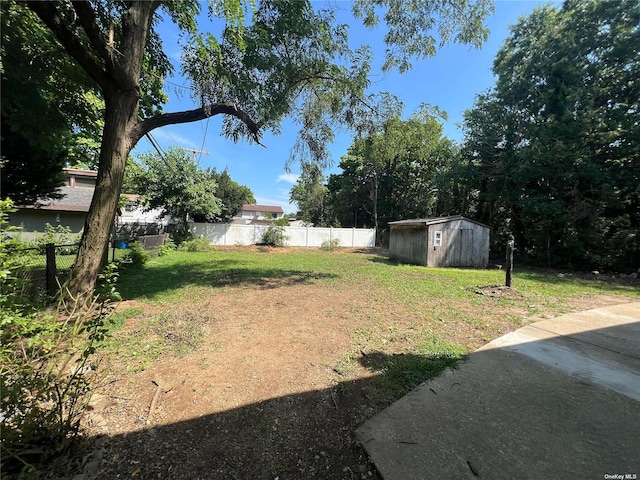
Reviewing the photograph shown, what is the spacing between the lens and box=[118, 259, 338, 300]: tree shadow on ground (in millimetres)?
6488

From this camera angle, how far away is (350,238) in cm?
2292

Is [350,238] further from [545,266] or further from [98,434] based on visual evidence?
[98,434]

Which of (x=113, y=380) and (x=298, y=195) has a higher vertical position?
(x=298, y=195)

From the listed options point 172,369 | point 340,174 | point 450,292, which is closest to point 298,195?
point 340,174

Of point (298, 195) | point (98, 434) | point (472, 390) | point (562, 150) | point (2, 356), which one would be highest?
point (298, 195)

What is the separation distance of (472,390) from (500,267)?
40.1ft

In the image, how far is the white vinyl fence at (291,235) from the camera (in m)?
18.6

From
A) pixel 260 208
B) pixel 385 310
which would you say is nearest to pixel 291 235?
pixel 385 310

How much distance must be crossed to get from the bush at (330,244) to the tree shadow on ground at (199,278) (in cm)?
1047

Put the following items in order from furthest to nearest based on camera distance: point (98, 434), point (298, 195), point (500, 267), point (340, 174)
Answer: point (298, 195) → point (340, 174) → point (500, 267) → point (98, 434)

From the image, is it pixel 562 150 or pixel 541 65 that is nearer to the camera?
pixel 562 150

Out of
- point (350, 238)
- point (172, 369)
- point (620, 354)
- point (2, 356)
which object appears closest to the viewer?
point (2, 356)

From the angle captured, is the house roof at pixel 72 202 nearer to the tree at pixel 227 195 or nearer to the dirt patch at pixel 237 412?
the tree at pixel 227 195

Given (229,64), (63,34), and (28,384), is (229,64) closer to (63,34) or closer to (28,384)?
(63,34)
